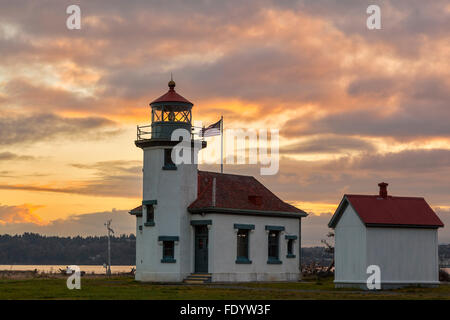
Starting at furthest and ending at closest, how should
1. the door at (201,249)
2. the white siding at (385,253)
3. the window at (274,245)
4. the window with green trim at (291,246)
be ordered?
the window with green trim at (291,246) < the window at (274,245) < the door at (201,249) < the white siding at (385,253)

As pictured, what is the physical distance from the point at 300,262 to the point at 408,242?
49.2ft

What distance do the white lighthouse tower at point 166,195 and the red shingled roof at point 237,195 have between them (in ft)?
4.49

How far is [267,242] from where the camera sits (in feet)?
172

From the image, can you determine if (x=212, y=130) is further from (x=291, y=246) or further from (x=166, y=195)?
(x=291, y=246)

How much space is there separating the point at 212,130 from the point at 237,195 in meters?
4.95

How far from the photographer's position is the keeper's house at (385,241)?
40406 millimetres

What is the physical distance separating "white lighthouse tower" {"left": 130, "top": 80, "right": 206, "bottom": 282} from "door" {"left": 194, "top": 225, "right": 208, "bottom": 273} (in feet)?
1.56

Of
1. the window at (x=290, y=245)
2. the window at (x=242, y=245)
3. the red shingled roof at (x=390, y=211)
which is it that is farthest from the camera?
the window at (x=290, y=245)

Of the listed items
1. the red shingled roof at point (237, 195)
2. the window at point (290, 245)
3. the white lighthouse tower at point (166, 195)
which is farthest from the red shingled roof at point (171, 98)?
the window at point (290, 245)

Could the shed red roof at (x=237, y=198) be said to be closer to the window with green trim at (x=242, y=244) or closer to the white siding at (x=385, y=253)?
the window with green trim at (x=242, y=244)

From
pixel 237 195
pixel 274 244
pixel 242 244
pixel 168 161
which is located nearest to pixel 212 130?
pixel 168 161

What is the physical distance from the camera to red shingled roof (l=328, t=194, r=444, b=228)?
40844 millimetres

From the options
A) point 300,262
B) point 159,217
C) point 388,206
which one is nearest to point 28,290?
point 159,217
